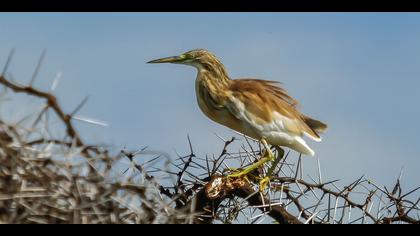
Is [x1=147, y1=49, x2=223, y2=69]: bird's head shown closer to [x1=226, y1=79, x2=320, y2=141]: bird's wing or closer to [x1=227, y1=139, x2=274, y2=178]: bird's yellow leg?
[x1=226, y1=79, x2=320, y2=141]: bird's wing

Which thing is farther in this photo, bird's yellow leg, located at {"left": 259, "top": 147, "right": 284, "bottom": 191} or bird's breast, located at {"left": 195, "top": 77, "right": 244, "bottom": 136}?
bird's breast, located at {"left": 195, "top": 77, "right": 244, "bottom": 136}

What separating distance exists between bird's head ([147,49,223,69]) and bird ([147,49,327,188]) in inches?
10.4

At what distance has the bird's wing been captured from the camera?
7305 millimetres

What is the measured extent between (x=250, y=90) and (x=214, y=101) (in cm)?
34

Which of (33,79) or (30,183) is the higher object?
(33,79)

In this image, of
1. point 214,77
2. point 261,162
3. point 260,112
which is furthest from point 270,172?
point 214,77

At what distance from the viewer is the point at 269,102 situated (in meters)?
7.41

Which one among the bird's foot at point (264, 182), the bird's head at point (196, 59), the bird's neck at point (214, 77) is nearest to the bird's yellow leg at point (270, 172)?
the bird's foot at point (264, 182)

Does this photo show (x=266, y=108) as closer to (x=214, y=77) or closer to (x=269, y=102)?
(x=269, y=102)

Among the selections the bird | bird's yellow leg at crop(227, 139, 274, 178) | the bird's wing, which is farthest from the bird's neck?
bird's yellow leg at crop(227, 139, 274, 178)

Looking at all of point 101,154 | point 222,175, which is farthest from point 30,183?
point 222,175

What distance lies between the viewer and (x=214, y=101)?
754cm

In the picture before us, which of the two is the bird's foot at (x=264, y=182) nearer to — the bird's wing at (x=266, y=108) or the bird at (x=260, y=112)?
the bird at (x=260, y=112)
